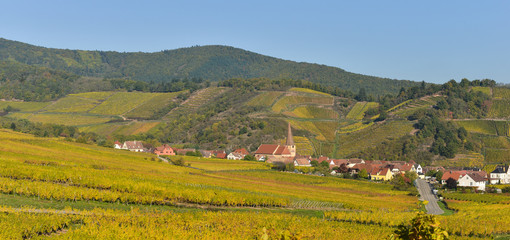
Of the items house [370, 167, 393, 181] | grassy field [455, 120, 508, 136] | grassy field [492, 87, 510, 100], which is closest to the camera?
house [370, 167, 393, 181]

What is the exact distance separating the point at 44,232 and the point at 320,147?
461ft

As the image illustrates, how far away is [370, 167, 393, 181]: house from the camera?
12162 cm

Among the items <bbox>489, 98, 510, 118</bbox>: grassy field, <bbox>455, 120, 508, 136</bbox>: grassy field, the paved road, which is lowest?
the paved road

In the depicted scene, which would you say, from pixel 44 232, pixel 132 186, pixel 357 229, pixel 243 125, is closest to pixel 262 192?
pixel 132 186

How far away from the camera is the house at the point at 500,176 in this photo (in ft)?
404

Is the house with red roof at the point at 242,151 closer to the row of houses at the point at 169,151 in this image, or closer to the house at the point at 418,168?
the row of houses at the point at 169,151

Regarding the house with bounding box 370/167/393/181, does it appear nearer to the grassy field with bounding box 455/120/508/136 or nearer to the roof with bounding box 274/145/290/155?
the roof with bounding box 274/145/290/155

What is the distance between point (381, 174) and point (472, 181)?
2065cm

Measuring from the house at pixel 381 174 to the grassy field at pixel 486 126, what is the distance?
60408 millimetres

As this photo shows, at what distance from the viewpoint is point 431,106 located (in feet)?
620

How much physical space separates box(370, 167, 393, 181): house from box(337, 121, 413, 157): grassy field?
3745cm

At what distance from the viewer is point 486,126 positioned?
170m

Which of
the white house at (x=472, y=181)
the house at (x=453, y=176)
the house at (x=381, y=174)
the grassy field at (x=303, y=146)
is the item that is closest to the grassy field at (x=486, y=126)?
the grassy field at (x=303, y=146)

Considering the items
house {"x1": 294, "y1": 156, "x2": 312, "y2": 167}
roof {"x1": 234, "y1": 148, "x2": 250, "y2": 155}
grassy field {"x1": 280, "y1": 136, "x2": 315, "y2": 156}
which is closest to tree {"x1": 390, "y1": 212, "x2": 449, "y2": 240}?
house {"x1": 294, "y1": 156, "x2": 312, "y2": 167}
